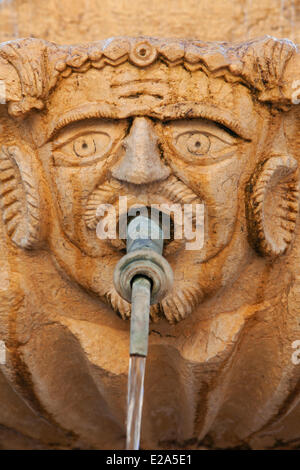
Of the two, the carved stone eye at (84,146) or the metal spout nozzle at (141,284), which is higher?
the carved stone eye at (84,146)

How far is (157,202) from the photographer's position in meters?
1.82

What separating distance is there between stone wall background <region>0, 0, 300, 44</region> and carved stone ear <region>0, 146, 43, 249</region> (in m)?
0.72

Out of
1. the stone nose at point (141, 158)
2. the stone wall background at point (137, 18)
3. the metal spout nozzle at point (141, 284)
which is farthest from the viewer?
the stone wall background at point (137, 18)

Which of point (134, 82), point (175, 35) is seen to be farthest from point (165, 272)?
point (175, 35)

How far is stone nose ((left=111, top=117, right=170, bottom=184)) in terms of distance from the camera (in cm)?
179

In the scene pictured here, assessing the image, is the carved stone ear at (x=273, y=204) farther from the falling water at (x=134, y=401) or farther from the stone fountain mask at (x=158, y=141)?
the falling water at (x=134, y=401)

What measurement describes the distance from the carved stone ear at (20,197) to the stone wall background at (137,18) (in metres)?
0.72

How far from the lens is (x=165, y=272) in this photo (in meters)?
1.67

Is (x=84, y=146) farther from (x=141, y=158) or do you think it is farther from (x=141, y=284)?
(x=141, y=284)

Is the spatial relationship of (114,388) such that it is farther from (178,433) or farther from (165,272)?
(165,272)

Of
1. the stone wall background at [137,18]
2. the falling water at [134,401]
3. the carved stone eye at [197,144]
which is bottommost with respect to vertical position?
the falling water at [134,401]

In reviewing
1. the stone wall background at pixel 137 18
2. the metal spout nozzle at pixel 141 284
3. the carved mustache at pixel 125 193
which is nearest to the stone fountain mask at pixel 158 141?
the carved mustache at pixel 125 193

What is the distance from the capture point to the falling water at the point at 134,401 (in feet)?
5.51
